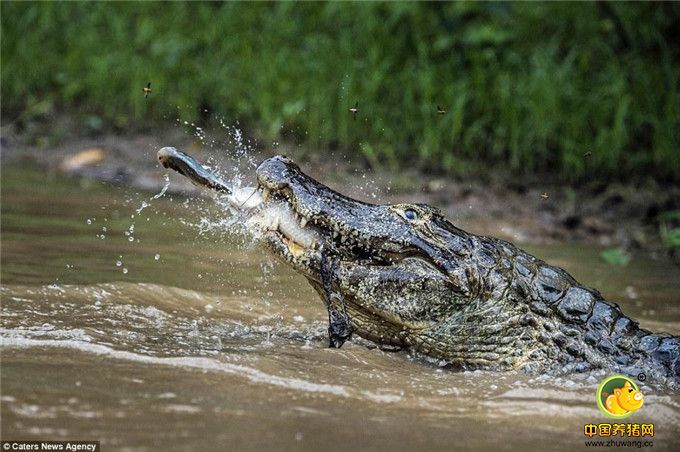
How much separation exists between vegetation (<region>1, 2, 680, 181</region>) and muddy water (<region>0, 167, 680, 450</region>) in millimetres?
2835

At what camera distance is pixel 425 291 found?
387 cm

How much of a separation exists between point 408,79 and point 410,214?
15.7 ft

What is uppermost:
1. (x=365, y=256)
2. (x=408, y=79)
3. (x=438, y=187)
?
(x=408, y=79)

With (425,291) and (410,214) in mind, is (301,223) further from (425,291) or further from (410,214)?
(425,291)

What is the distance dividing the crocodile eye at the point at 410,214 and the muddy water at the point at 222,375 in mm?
571

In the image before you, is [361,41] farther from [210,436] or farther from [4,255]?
[210,436]

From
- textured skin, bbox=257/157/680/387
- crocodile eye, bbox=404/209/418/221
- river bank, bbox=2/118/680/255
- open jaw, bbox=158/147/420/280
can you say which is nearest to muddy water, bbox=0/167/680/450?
textured skin, bbox=257/157/680/387

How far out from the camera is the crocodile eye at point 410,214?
399 cm

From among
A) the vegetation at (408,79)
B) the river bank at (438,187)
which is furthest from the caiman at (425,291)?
the vegetation at (408,79)

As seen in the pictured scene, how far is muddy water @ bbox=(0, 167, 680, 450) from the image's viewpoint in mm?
2842

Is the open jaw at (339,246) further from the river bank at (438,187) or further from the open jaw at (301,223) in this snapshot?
the river bank at (438,187)

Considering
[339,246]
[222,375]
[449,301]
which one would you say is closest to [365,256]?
[339,246]

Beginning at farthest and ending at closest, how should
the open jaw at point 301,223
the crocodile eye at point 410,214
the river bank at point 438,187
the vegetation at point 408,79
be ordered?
1. the vegetation at point 408,79
2. the river bank at point 438,187
3. the crocodile eye at point 410,214
4. the open jaw at point 301,223

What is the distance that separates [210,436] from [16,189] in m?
4.93
